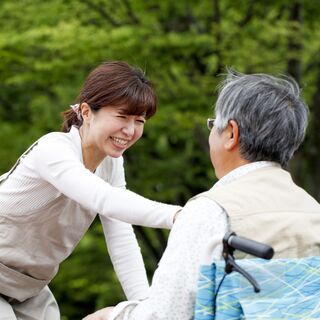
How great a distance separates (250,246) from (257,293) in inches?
8.8

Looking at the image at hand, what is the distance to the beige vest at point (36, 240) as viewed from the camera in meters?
3.08

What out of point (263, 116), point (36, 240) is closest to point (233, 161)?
point (263, 116)

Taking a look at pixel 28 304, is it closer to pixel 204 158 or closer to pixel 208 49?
pixel 208 49

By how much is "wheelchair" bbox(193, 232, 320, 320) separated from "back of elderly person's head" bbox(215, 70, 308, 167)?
371 mm

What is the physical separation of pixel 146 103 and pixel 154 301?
0.88 meters

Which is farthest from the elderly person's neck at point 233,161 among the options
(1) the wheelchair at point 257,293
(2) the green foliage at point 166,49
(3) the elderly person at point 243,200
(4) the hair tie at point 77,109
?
(2) the green foliage at point 166,49

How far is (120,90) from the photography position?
9.88ft

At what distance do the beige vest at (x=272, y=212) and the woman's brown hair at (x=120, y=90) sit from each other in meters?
0.63

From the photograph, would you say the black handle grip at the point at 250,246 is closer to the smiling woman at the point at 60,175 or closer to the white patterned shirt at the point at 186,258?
the white patterned shirt at the point at 186,258

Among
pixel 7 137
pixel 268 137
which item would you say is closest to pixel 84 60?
pixel 7 137

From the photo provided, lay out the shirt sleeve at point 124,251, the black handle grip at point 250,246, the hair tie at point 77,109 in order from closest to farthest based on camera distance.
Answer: the black handle grip at point 250,246, the hair tie at point 77,109, the shirt sleeve at point 124,251

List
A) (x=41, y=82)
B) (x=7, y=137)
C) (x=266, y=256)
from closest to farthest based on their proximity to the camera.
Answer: (x=266, y=256)
(x=41, y=82)
(x=7, y=137)

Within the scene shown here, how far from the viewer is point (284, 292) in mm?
2365

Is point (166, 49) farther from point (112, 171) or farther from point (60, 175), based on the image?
point (60, 175)
